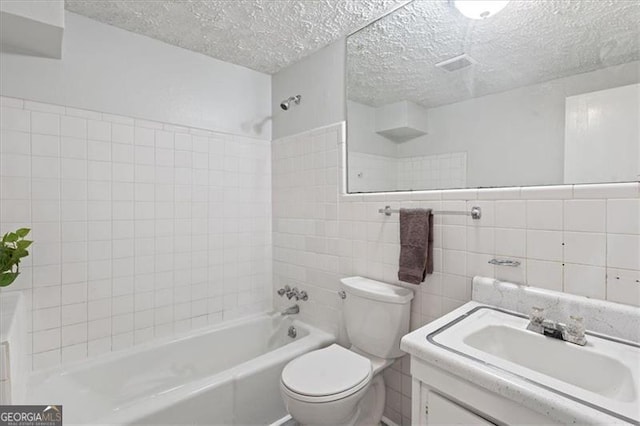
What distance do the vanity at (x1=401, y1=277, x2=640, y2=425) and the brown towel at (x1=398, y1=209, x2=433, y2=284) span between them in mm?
315

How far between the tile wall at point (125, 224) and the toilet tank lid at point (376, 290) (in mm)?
988

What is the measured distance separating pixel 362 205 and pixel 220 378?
120 centimetres

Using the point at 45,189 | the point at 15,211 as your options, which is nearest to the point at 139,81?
the point at 45,189

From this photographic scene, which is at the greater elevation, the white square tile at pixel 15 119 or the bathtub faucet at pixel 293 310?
the white square tile at pixel 15 119

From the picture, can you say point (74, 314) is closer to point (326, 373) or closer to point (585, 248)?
point (326, 373)

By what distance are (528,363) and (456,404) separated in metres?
0.36

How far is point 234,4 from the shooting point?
1630 mm

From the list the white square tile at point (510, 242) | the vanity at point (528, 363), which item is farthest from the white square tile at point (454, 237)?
the vanity at point (528, 363)

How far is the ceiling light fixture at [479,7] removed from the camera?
1.43 m

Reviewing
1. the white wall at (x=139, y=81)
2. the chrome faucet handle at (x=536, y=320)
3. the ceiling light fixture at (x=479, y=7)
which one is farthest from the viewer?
the white wall at (x=139, y=81)

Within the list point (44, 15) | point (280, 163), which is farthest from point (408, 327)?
point (44, 15)

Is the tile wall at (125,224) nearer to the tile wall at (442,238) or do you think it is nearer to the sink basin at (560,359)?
the tile wall at (442,238)

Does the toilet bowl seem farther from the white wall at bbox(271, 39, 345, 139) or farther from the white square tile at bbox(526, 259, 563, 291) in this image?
the white wall at bbox(271, 39, 345, 139)

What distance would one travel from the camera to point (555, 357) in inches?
38.7
